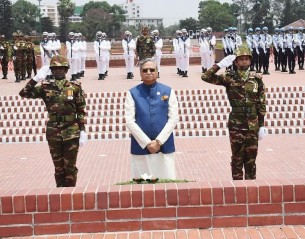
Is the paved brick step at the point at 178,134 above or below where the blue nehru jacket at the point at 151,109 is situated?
below

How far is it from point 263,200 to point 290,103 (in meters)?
9.18

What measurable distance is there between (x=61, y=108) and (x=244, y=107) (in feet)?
6.55

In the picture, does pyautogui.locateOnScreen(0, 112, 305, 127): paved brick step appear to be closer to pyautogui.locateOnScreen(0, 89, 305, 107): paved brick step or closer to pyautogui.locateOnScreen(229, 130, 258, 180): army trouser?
pyautogui.locateOnScreen(0, 89, 305, 107): paved brick step

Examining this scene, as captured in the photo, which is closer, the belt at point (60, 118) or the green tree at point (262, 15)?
the belt at point (60, 118)

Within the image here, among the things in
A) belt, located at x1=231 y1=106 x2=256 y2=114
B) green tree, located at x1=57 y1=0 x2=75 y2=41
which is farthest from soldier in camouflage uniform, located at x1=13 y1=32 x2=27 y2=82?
green tree, located at x1=57 y1=0 x2=75 y2=41

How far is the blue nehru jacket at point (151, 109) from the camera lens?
4.93m

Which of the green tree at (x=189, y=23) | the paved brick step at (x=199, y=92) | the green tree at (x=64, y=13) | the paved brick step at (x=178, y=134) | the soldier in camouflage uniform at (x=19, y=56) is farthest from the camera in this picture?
the green tree at (x=189, y=23)

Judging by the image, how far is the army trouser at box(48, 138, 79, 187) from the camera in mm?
5391

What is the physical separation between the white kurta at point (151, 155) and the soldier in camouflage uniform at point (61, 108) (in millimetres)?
738

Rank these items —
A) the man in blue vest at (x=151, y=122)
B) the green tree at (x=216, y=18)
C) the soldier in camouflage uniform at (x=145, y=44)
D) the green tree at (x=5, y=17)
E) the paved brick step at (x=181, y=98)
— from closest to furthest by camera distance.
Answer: the man in blue vest at (x=151, y=122)
the paved brick step at (x=181, y=98)
the soldier in camouflage uniform at (x=145, y=44)
the green tree at (x=5, y=17)
the green tree at (x=216, y=18)

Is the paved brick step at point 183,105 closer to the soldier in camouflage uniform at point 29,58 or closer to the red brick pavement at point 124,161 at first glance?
the red brick pavement at point 124,161

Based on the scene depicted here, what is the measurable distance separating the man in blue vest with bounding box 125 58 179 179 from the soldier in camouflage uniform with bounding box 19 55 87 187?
75cm

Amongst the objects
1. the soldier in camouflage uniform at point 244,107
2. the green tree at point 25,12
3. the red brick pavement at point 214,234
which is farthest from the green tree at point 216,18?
the red brick pavement at point 214,234

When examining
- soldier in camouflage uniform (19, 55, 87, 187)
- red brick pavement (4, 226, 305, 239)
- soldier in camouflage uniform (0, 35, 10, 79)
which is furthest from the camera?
soldier in camouflage uniform (0, 35, 10, 79)
